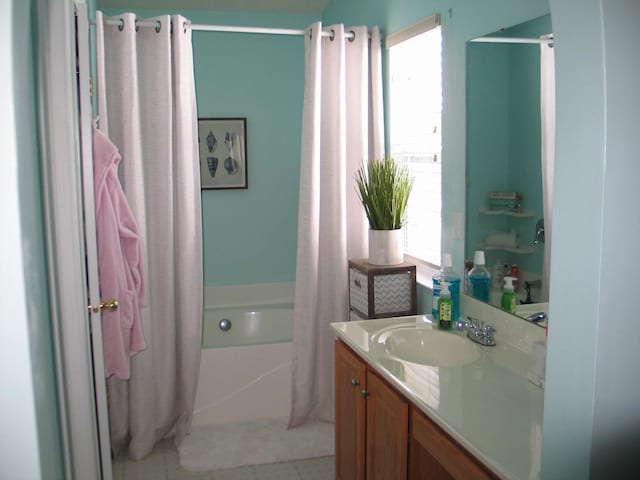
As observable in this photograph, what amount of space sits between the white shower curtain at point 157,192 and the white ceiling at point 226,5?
1.27 metres

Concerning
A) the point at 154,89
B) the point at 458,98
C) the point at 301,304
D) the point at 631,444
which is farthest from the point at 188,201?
the point at 631,444

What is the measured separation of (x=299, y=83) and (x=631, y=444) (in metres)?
3.85

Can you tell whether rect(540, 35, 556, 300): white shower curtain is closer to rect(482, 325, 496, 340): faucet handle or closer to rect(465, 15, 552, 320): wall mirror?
rect(465, 15, 552, 320): wall mirror

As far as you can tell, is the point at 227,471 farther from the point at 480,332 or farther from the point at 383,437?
the point at 480,332

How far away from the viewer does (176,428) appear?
129 inches

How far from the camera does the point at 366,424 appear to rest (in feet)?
7.09

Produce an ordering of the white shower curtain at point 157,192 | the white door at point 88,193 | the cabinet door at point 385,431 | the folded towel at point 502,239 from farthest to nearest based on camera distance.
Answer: the white shower curtain at point 157,192, the folded towel at point 502,239, the white door at point 88,193, the cabinet door at point 385,431

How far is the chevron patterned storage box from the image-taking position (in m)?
2.85

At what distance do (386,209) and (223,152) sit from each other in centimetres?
192

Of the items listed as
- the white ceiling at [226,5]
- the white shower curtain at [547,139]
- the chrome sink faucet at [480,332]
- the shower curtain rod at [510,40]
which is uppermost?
the white ceiling at [226,5]

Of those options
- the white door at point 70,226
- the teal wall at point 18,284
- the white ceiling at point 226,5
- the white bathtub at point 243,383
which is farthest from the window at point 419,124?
the teal wall at point 18,284

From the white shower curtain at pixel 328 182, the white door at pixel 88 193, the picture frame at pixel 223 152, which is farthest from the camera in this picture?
the picture frame at pixel 223 152

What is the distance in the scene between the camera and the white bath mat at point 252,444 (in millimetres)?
3062

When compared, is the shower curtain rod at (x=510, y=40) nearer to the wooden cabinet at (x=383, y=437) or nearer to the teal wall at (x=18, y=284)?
the wooden cabinet at (x=383, y=437)
